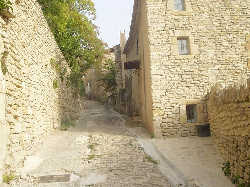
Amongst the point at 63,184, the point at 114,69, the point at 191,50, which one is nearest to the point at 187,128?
the point at 191,50

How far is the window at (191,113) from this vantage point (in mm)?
9633

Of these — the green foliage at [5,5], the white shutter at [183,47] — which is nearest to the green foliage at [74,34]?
the white shutter at [183,47]

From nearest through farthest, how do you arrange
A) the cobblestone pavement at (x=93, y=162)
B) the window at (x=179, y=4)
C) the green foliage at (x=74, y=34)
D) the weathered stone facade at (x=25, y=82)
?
1. the weathered stone facade at (x=25, y=82)
2. the cobblestone pavement at (x=93, y=162)
3. the window at (x=179, y=4)
4. the green foliage at (x=74, y=34)

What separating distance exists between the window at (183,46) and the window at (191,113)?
2266 millimetres

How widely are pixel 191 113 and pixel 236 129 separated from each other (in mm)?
4364

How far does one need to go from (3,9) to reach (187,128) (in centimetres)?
739

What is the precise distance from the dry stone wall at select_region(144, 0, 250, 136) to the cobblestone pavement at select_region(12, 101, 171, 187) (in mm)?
2054

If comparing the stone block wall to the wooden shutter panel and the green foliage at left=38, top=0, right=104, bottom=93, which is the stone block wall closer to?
the wooden shutter panel

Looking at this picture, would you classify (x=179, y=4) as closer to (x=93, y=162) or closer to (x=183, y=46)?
(x=183, y=46)

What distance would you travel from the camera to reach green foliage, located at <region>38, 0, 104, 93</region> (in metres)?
14.2

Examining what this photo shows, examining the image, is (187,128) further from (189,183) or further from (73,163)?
(73,163)

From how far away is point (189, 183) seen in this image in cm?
517

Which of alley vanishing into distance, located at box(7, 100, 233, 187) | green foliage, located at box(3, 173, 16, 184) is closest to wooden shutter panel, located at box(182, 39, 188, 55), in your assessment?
alley vanishing into distance, located at box(7, 100, 233, 187)

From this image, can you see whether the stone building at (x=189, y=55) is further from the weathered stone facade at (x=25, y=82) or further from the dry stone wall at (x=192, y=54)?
the weathered stone facade at (x=25, y=82)
